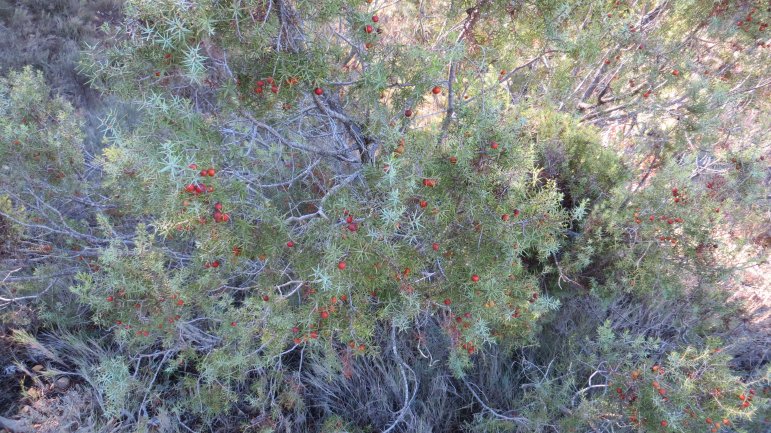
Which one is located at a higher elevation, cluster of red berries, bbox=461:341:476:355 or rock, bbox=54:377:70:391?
cluster of red berries, bbox=461:341:476:355

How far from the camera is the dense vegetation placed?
68.6 inches

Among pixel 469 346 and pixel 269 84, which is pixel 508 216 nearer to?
pixel 469 346

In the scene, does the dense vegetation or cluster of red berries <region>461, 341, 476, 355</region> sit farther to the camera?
cluster of red berries <region>461, 341, 476, 355</region>

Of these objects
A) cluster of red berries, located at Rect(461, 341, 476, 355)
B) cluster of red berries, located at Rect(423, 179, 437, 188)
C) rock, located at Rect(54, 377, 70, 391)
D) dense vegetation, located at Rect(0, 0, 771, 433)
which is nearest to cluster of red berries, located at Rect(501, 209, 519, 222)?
dense vegetation, located at Rect(0, 0, 771, 433)

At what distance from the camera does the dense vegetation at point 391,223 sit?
174 cm

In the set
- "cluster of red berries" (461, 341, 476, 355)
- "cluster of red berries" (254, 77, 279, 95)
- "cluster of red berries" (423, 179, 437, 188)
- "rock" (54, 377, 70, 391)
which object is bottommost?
"rock" (54, 377, 70, 391)

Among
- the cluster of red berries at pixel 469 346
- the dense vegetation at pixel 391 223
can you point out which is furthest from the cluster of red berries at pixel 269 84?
the cluster of red berries at pixel 469 346

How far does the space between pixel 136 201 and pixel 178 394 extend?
137 centimetres

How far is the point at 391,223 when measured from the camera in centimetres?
168

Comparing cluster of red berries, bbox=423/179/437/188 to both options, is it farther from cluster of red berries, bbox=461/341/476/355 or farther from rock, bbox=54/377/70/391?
rock, bbox=54/377/70/391

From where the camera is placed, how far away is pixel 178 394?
297 cm

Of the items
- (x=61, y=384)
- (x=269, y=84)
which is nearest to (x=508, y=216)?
(x=269, y=84)

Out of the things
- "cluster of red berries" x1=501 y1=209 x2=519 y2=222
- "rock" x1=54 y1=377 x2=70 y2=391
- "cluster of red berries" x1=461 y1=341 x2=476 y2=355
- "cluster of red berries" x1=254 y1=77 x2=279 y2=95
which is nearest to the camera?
"cluster of red berries" x1=254 y1=77 x2=279 y2=95

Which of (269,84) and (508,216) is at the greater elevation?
(269,84)
